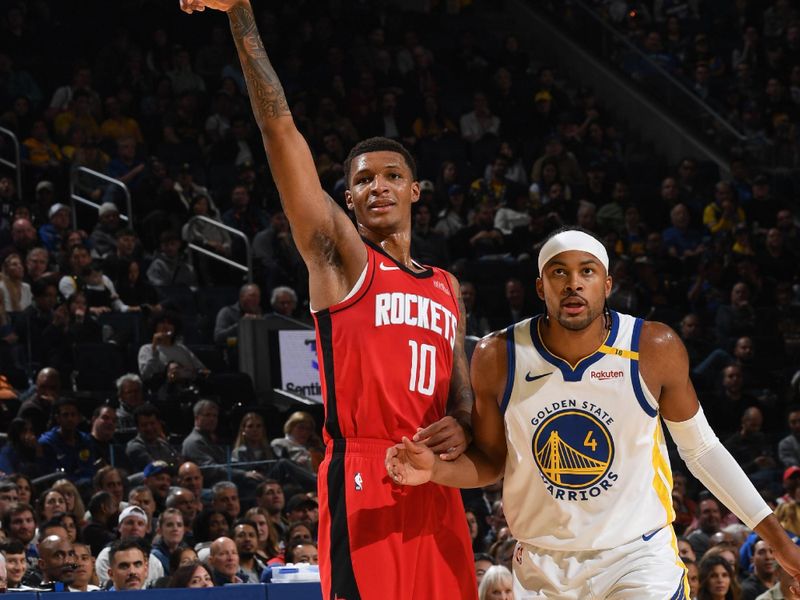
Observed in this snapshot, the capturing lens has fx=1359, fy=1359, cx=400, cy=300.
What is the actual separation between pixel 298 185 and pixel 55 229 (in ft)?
33.7

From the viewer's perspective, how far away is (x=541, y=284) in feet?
16.6

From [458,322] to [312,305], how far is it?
62cm

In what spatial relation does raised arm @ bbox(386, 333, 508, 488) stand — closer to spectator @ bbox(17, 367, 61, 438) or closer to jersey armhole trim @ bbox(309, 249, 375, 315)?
jersey armhole trim @ bbox(309, 249, 375, 315)

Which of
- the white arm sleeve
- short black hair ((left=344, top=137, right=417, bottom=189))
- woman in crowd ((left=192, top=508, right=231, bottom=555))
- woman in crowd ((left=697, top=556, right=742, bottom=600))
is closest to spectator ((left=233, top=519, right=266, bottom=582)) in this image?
woman in crowd ((left=192, top=508, right=231, bottom=555))

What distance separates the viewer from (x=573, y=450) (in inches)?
189

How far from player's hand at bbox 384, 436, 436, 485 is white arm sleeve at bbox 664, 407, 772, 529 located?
96 centimetres

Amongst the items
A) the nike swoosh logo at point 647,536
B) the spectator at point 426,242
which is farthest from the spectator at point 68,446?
the nike swoosh logo at point 647,536

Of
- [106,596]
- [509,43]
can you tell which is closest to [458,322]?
[106,596]

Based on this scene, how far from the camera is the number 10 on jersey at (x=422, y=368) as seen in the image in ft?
16.3

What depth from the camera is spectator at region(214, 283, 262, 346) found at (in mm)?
14062

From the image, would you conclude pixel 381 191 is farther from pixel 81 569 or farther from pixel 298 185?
pixel 81 569

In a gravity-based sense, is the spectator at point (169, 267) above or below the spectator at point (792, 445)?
above

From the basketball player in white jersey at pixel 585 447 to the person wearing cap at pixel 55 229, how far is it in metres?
10.1

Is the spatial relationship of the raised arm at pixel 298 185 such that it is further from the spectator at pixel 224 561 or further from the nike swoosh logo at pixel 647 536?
the spectator at pixel 224 561
